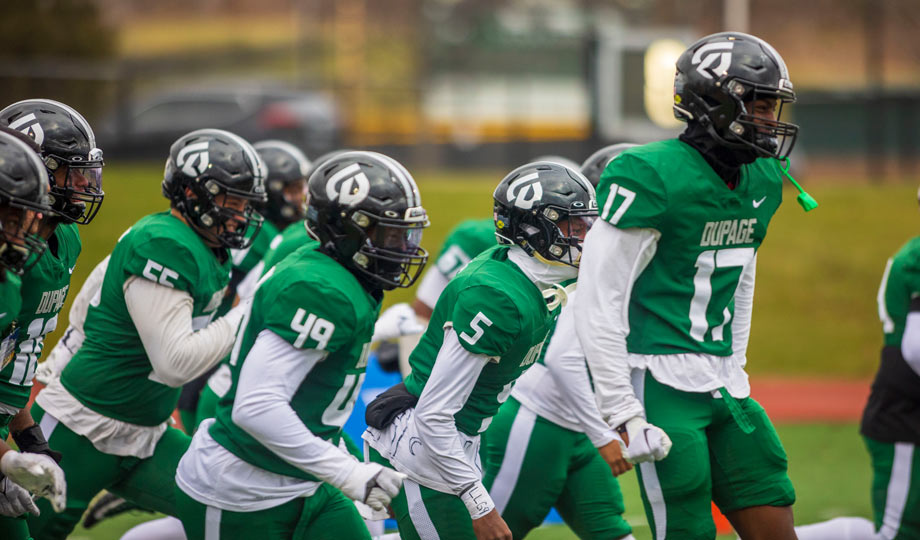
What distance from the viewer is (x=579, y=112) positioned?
20.6m

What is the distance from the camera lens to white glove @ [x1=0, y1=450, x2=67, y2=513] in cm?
348

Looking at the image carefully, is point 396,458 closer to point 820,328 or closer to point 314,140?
point 820,328

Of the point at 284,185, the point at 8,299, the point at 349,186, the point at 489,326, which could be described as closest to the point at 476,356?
the point at 489,326

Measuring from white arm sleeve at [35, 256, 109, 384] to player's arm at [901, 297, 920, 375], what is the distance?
3404mm

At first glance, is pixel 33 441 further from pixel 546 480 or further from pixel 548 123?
pixel 548 123

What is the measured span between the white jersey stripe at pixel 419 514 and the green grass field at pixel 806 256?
5934mm

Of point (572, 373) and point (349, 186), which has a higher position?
point (349, 186)

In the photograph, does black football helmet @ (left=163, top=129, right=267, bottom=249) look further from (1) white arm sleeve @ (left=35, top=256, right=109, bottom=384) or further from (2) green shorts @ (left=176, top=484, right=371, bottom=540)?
(2) green shorts @ (left=176, top=484, right=371, bottom=540)

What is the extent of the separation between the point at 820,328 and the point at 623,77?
7055mm

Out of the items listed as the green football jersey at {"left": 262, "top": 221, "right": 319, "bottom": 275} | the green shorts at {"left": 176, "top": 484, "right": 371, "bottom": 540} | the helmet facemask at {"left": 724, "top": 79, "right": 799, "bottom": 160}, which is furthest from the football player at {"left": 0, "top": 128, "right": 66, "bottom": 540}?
the helmet facemask at {"left": 724, "top": 79, "right": 799, "bottom": 160}

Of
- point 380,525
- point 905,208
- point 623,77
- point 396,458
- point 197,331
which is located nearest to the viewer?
point 396,458

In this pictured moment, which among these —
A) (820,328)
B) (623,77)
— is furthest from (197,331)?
(623,77)

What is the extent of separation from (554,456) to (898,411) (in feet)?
4.95

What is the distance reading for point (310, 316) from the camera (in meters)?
3.50
